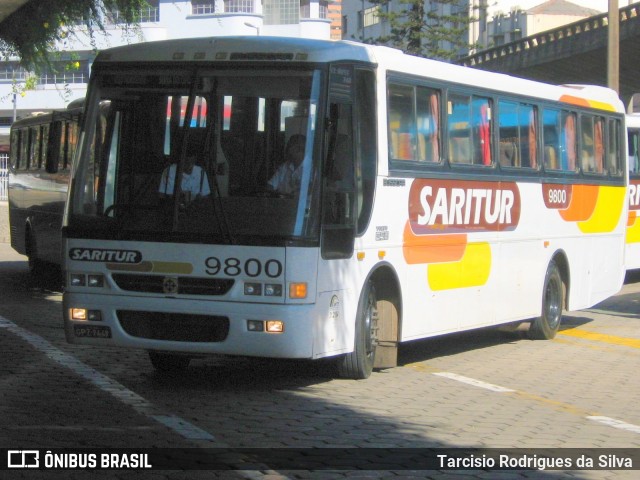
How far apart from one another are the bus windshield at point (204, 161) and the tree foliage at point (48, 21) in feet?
10.7

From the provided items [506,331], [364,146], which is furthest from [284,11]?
[364,146]

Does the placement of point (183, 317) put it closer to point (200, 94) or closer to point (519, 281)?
point (200, 94)

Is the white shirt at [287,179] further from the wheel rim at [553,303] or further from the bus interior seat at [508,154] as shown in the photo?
the wheel rim at [553,303]

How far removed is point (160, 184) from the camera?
10.9 m

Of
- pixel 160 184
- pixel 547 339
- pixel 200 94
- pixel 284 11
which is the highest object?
pixel 284 11

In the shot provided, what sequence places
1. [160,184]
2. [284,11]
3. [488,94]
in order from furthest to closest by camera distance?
1. [284,11]
2. [488,94]
3. [160,184]

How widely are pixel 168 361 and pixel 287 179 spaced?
2.61m

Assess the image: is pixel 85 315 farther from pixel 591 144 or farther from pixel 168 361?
pixel 591 144

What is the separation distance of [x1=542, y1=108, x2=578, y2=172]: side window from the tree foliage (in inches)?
208

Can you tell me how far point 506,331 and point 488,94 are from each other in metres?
4.17

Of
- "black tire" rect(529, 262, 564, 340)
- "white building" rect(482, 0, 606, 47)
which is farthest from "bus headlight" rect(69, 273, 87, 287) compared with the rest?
"white building" rect(482, 0, 606, 47)

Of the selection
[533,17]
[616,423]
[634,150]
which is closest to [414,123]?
[616,423]

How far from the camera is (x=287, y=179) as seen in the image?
34.8 feet

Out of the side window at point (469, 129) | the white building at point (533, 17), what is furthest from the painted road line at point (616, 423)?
the white building at point (533, 17)
